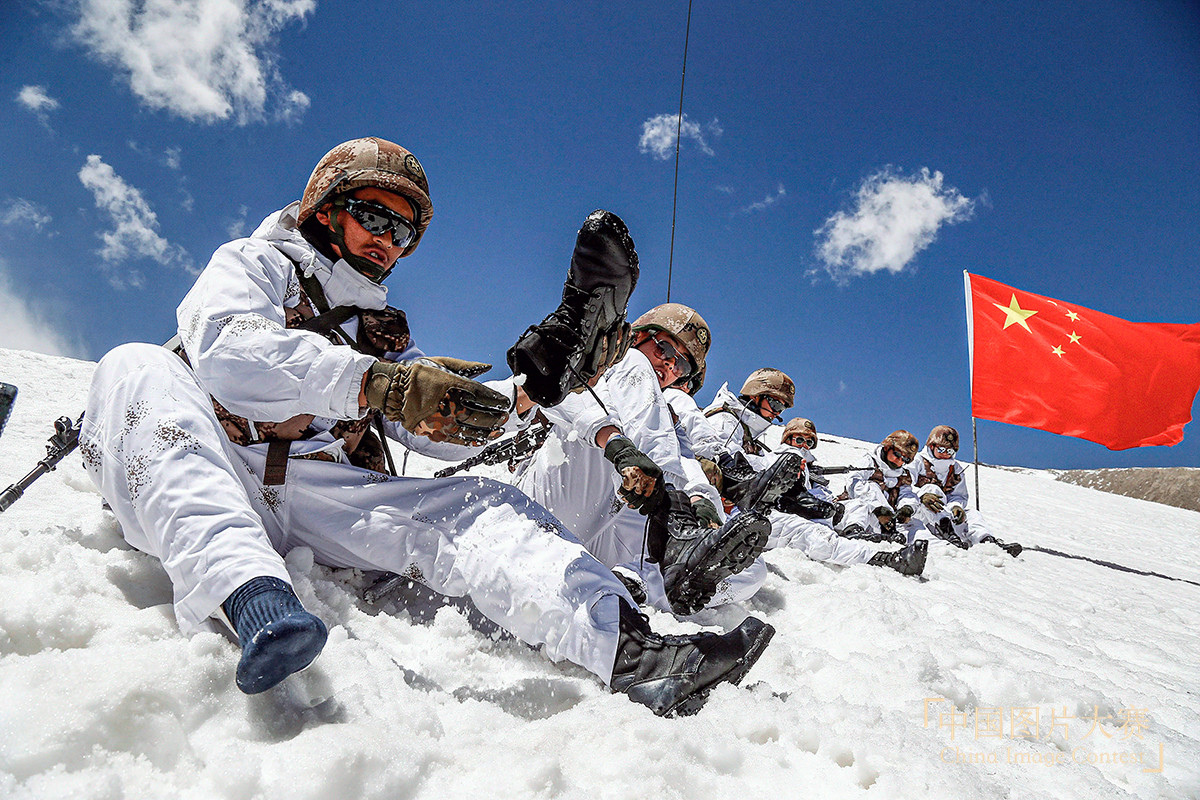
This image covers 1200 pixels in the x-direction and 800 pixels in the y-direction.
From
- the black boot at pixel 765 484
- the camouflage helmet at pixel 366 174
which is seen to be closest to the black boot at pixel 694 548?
the camouflage helmet at pixel 366 174

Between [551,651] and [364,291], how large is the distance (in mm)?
1374

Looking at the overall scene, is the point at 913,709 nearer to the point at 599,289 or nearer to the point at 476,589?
the point at 476,589

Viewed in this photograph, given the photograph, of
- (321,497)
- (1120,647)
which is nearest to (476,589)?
(321,497)

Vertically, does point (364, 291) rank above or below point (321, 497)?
above

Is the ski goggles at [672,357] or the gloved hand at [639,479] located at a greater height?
the ski goggles at [672,357]

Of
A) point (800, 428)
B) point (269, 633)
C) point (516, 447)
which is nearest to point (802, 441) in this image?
point (800, 428)

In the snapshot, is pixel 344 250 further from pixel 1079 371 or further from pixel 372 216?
pixel 1079 371

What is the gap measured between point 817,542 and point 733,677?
3.84m

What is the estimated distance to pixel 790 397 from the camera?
6301 mm

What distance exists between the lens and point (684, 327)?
376 centimetres

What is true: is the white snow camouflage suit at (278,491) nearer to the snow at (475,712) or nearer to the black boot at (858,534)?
the snow at (475,712)

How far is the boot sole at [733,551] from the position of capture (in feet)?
6.95

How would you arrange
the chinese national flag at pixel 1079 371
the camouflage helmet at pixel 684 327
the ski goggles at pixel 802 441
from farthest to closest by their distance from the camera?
the chinese national flag at pixel 1079 371
the ski goggles at pixel 802 441
the camouflage helmet at pixel 684 327

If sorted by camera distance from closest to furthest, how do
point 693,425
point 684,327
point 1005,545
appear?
point 684,327
point 693,425
point 1005,545
